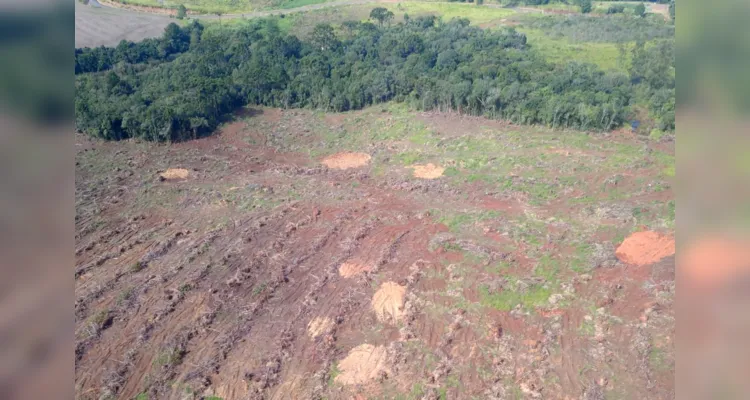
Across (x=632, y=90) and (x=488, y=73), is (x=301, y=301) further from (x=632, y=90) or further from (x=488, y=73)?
(x=632, y=90)

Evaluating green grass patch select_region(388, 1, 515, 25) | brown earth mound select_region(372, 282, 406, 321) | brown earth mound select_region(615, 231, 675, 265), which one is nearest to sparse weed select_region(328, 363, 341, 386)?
brown earth mound select_region(372, 282, 406, 321)

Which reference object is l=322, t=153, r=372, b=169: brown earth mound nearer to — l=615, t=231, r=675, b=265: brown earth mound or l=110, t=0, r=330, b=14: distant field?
l=615, t=231, r=675, b=265: brown earth mound

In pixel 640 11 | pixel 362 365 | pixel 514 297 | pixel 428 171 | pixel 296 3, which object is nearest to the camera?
pixel 362 365

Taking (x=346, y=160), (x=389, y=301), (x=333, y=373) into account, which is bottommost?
(x=333, y=373)

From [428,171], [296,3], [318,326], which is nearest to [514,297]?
[318,326]

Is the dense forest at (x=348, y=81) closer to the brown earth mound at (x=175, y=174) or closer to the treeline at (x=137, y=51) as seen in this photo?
the treeline at (x=137, y=51)

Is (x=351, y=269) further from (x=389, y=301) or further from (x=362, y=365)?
(x=362, y=365)
